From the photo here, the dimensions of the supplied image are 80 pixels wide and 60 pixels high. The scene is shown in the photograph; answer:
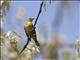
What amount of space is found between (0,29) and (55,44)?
2.47 ft

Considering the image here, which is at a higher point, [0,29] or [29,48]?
[0,29]

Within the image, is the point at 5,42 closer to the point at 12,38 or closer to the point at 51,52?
A: the point at 12,38

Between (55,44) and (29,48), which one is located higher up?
(55,44)

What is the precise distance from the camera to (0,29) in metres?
1.39

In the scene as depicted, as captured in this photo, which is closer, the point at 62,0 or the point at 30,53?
the point at 62,0

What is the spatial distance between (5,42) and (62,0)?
101cm

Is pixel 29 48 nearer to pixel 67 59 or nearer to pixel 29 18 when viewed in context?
pixel 29 18

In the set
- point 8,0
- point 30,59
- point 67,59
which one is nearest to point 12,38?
point 30,59

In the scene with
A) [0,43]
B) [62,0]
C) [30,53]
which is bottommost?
[30,53]

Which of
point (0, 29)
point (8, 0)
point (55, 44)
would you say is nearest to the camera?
point (55, 44)

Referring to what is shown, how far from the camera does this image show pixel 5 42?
5.49 ft

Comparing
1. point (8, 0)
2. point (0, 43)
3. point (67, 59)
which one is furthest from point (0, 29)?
point (67, 59)

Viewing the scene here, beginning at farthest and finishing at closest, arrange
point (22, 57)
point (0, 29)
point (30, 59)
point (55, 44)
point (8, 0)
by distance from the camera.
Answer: point (30, 59)
point (22, 57)
point (8, 0)
point (0, 29)
point (55, 44)

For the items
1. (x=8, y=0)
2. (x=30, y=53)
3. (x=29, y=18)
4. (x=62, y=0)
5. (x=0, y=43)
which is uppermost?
(x=62, y=0)
